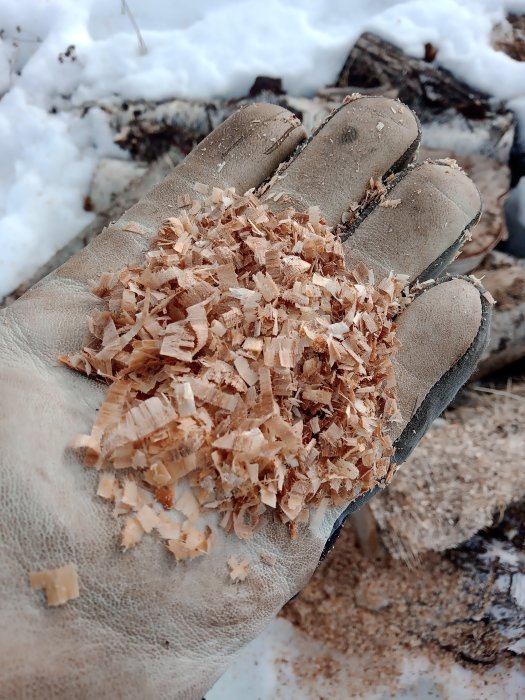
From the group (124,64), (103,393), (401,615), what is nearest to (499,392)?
(401,615)

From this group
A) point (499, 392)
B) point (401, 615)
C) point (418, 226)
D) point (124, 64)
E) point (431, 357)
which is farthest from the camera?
point (124, 64)

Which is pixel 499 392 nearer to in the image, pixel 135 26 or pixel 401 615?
pixel 401 615

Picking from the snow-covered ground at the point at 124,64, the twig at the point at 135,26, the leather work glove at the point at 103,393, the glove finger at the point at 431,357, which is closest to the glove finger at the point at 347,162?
the leather work glove at the point at 103,393

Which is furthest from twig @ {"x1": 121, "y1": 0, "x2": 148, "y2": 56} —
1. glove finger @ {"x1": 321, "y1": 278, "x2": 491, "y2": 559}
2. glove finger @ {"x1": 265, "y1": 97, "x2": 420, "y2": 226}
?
glove finger @ {"x1": 321, "y1": 278, "x2": 491, "y2": 559}

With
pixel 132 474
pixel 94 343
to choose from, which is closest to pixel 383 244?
pixel 94 343

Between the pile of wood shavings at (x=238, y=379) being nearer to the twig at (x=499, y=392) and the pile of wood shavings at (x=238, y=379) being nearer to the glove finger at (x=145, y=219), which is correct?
the glove finger at (x=145, y=219)

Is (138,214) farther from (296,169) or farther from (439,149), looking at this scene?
(439,149)
